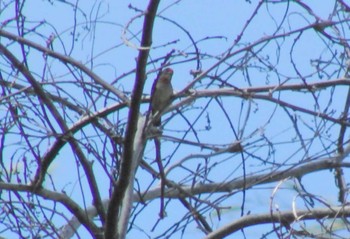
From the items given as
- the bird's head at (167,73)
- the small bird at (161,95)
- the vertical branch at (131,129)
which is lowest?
the vertical branch at (131,129)

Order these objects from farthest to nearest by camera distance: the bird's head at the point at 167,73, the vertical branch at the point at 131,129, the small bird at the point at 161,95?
the bird's head at the point at 167,73
the small bird at the point at 161,95
the vertical branch at the point at 131,129

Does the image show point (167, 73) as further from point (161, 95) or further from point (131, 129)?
point (131, 129)

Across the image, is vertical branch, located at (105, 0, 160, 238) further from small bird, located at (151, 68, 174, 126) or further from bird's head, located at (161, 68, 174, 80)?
bird's head, located at (161, 68, 174, 80)

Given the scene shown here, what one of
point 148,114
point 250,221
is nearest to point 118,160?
point 148,114

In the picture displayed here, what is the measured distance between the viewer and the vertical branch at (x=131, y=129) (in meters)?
3.71

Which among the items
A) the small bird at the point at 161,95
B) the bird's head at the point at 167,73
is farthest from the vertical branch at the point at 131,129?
the bird's head at the point at 167,73

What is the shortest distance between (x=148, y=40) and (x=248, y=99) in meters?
0.64

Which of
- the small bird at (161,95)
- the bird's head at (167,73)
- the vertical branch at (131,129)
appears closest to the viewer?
the vertical branch at (131,129)

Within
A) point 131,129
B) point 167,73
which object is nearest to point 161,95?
point 167,73

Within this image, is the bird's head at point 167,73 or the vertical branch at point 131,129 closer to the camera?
the vertical branch at point 131,129

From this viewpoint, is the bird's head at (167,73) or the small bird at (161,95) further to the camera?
the bird's head at (167,73)

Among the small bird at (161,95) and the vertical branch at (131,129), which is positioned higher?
the small bird at (161,95)

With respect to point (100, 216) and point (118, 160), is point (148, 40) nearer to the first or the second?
point (118, 160)

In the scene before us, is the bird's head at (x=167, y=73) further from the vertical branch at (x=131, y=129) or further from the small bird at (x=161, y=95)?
the vertical branch at (x=131, y=129)
